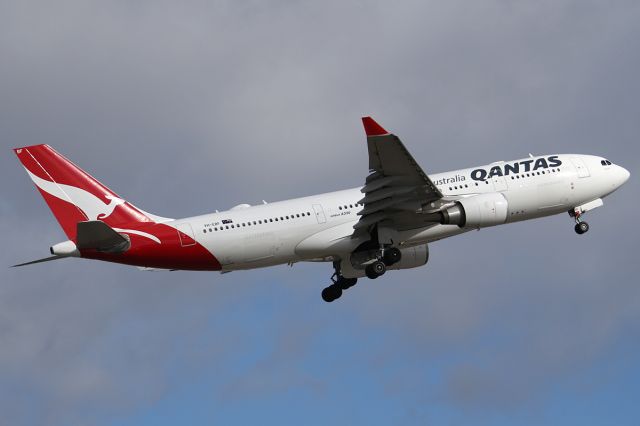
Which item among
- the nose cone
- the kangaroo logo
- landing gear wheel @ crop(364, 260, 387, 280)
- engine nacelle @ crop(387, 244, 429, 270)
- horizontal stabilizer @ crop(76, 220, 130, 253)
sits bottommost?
landing gear wheel @ crop(364, 260, 387, 280)

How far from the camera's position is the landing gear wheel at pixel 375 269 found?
5756cm

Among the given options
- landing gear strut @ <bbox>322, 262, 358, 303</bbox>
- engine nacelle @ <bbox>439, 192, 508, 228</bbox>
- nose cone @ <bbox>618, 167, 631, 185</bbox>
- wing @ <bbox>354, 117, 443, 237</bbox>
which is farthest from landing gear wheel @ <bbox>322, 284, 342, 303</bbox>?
nose cone @ <bbox>618, 167, 631, 185</bbox>

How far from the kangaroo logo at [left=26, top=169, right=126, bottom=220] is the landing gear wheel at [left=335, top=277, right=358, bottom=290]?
14.1 m

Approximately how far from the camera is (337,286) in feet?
208

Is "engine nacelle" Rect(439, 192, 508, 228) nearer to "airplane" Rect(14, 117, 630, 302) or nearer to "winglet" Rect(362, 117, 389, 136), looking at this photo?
"airplane" Rect(14, 117, 630, 302)

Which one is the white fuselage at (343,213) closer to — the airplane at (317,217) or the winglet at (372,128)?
the airplane at (317,217)

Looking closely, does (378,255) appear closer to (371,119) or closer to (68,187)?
(371,119)

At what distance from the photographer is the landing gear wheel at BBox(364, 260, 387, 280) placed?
57.6m

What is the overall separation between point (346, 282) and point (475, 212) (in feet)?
33.7

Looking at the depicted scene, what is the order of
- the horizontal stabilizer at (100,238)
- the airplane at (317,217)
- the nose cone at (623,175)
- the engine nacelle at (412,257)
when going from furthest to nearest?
the nose cone at (623,175)
the engine nacelle at (412,257)
the airplane at (317,217)
the horizontal stabilizer at (100,238)

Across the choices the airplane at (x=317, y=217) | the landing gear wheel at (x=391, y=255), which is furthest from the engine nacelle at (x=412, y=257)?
the landing gear wheel at (x=391, y=255)

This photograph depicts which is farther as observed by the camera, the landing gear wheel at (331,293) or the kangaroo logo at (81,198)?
the landing gear wheel at (331,293)

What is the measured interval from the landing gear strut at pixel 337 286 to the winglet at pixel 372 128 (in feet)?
46.1

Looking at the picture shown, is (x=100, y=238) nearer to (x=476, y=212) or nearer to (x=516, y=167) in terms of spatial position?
(x=476, y=212)
